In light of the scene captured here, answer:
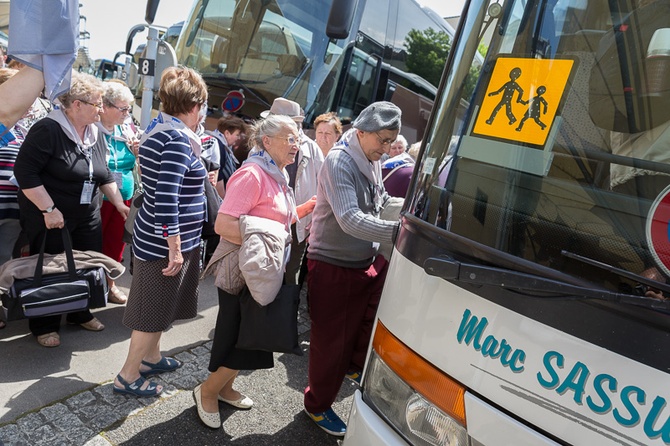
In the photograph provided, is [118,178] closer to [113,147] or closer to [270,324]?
[113,147]

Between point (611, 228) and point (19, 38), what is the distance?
1801 millimetres

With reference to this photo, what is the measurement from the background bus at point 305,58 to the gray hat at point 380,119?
13.1ft

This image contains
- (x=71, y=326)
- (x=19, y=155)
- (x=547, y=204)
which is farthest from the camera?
(x=71, y=326)

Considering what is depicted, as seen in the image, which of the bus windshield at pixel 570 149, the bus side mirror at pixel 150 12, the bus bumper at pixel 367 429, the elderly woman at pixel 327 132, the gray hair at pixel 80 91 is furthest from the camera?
the bus side mirror at pixel 150 12

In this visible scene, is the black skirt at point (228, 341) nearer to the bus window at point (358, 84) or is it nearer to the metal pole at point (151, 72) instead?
the metal pole at point (151, 72)

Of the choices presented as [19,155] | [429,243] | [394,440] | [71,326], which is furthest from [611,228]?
[71,326]

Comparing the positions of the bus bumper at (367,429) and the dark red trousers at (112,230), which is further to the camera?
the dark red trousers at (112,230)

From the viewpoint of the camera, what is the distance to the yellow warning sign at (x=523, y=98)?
150 cm

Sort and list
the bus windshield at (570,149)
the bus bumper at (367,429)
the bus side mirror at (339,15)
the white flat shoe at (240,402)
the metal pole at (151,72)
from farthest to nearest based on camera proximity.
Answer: the metal pole at (151,72) < the bus side mirror at (339,15) < the white flat shoe at (240,402) < the bus bumper at (367,429) < the bus windshield at (570,149)

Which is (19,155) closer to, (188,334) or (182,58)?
(188,334)

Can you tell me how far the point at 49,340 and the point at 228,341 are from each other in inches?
59.4

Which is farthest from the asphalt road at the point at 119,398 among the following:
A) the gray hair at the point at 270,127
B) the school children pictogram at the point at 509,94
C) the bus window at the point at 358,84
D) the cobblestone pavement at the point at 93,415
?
the bus window at the point at 358,84

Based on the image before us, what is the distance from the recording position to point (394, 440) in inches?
63.8

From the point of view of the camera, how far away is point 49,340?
353 centimetres
